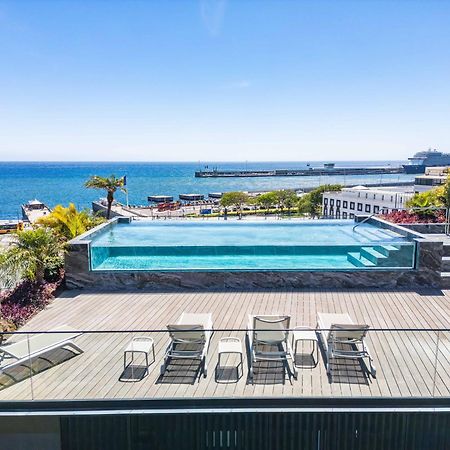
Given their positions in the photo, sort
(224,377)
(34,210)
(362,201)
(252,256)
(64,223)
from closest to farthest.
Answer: (224,377), (252,256), (64,223), (362,201), (34,210)

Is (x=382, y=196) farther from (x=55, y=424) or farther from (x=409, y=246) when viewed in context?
(x=55, y=424)

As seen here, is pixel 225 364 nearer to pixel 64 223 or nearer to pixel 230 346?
pixel 230 346

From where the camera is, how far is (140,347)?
5.38m

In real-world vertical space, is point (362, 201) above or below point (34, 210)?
above

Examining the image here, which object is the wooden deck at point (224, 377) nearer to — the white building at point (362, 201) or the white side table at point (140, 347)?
the white side table at point (140, 347)

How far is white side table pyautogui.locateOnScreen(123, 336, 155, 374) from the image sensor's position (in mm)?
5285

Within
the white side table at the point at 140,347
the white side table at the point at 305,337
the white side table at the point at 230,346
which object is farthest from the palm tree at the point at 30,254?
the white side table at the point at 305,337

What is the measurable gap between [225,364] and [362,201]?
149 ft

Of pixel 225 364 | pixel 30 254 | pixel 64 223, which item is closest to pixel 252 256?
pixel 225 364

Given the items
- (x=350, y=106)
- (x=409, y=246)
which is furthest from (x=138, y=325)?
(x=350, y=106)

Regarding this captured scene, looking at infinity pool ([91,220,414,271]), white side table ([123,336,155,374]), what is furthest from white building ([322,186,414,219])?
white side table ([123,336,155,374])

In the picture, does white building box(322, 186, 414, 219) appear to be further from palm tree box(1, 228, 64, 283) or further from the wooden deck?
the wooden deck

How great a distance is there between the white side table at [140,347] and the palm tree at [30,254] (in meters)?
4.16

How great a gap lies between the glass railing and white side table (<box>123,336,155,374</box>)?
0.01m
